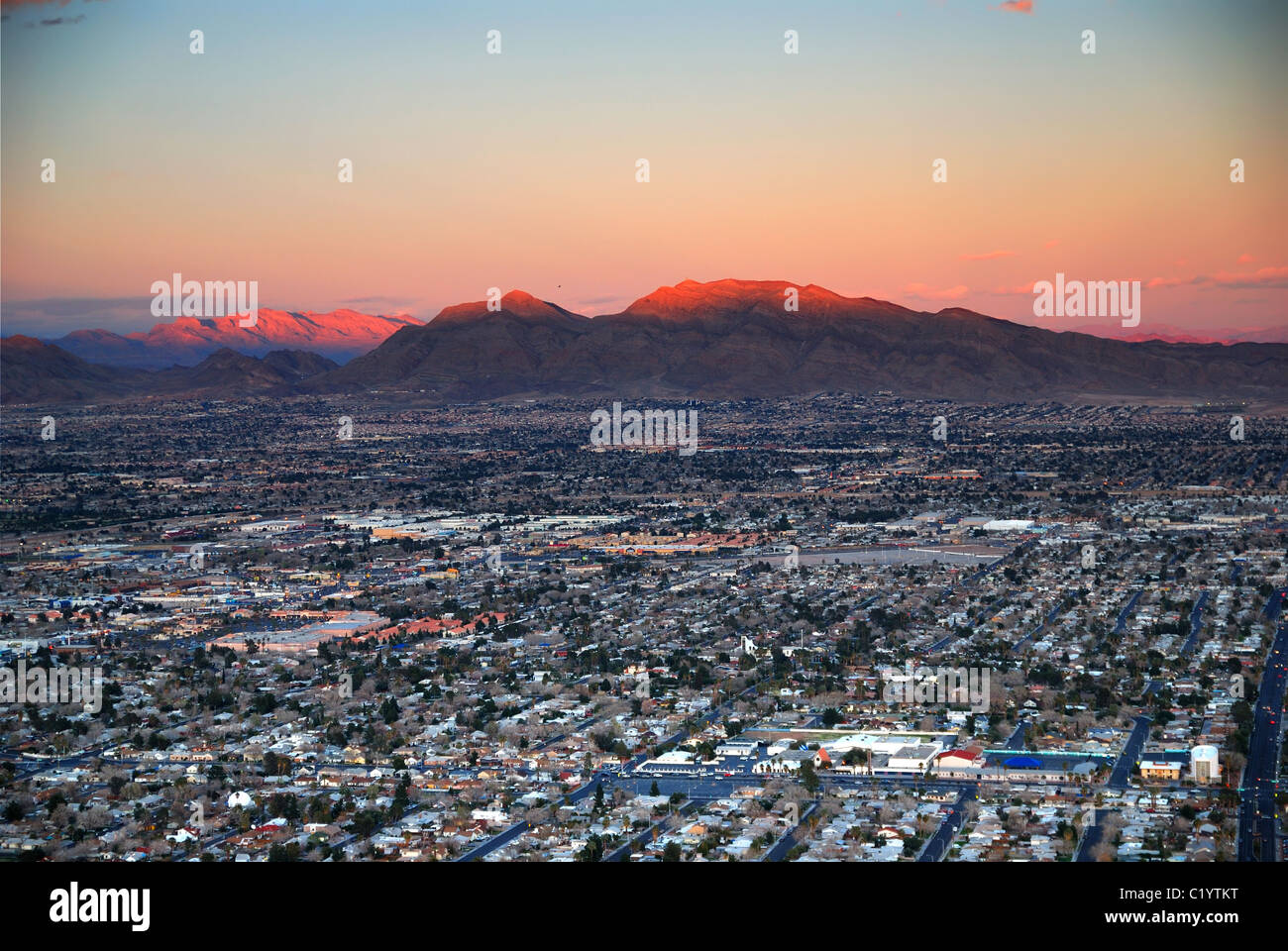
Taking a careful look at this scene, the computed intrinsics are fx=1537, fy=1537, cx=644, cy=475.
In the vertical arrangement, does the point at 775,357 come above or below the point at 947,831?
above

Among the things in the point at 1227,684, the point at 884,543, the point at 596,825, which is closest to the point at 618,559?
the point at 884,543

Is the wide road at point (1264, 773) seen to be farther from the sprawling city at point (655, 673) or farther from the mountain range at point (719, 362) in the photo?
the mountain range at point (719, 362)

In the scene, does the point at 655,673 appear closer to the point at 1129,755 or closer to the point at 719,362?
the point at 1129,755

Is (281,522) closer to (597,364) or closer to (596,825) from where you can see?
(596,825)

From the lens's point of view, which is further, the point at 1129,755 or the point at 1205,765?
the point at 1129,755

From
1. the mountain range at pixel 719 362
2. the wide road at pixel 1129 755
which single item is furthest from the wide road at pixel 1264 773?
the mountain range at pixel 719 362

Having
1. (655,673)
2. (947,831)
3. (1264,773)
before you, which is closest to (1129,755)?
(1264,773)

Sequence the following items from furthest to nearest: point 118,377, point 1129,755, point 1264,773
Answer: point 118,377, point 1129,755, point 1264,773

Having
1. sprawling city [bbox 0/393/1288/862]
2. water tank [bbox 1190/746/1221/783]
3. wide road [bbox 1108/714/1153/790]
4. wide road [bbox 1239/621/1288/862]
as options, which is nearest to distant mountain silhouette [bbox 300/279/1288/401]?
sprawling city [bbox 0/393/1288/862]
